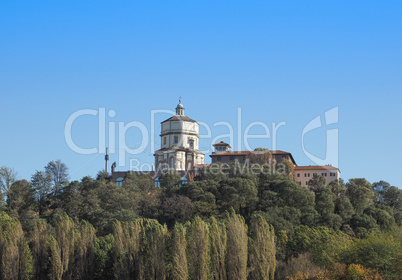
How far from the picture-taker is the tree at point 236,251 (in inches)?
1604

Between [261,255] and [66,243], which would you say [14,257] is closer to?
[66,243]

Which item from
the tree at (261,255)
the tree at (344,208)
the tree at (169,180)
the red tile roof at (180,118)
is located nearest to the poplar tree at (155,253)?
the tree at (261,255)

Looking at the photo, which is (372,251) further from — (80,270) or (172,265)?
(80,270)

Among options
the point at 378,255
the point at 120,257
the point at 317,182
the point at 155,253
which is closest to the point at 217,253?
the point at 155,253

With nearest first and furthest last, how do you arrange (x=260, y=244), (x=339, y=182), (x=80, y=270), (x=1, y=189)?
1. (x=260, y=244)
2. (x=80, y=270)
3. (x=1, y=189)
4. (x=339, y=182)

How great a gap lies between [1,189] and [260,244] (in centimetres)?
3513

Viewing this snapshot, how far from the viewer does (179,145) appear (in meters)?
82.2

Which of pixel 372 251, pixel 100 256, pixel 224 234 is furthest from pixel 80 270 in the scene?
pixel 372 251

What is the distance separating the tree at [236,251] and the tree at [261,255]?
3.19ft

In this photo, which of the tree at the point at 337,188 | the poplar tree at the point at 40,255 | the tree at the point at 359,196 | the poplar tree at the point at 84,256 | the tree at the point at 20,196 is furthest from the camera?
the tree at the point at 337,188

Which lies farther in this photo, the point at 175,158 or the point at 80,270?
the point at 175,158

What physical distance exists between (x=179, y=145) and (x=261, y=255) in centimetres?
4128

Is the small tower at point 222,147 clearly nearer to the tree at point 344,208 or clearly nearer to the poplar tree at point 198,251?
the tree at point 344,208

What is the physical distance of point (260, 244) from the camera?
42625 mm
